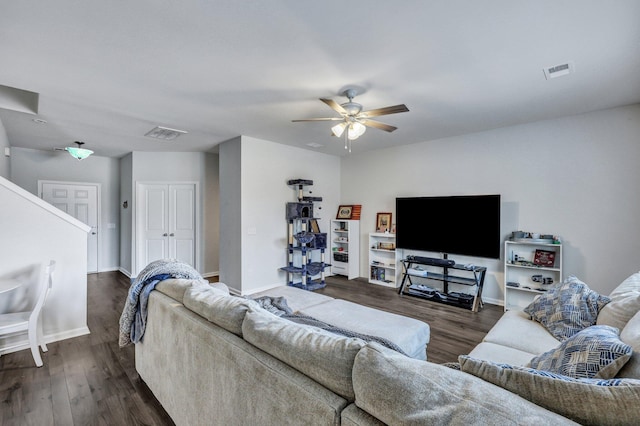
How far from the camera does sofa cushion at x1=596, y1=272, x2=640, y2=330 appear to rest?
183cm

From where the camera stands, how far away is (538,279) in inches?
156

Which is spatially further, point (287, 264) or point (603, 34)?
point (287, 264)

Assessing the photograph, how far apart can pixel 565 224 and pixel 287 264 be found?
166 inches

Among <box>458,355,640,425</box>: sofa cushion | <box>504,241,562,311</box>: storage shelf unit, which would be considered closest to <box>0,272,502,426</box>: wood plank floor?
<box>504,241,562,311</box>: storage shelf unit

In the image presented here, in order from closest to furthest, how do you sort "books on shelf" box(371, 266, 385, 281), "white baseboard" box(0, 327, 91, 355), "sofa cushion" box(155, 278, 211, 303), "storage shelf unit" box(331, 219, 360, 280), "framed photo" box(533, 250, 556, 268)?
"sofa cushion" box(155, 278, 211, 303) → "white baseboard" box(0, 327, 91, 355) → "framed photo" box(533, 250, 556, 268) → "books on shelf" box(371, 266, 385, 281) → "storage shelf unit" box(331, 219, 360, 280)

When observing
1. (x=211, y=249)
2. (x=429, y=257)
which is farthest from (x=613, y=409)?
(x=211, y=249)

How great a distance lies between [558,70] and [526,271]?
271 cm

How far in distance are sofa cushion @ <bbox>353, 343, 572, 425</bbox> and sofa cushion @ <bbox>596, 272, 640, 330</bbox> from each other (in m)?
1.74

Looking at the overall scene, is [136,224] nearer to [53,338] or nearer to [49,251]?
[49,251]

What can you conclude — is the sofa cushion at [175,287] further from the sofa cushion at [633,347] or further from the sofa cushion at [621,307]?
the sofa cushion at [621,307]

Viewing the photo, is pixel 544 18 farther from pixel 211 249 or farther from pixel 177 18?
pixel 211 249

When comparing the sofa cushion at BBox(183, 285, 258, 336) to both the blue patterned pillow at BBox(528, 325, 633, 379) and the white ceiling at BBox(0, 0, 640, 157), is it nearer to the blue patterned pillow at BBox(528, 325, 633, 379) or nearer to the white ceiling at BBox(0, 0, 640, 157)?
the blue patterned pillow at BBox(528, 325, 633, 379)

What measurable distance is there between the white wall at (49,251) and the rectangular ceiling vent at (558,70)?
4.89m

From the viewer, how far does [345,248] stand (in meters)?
6.21
